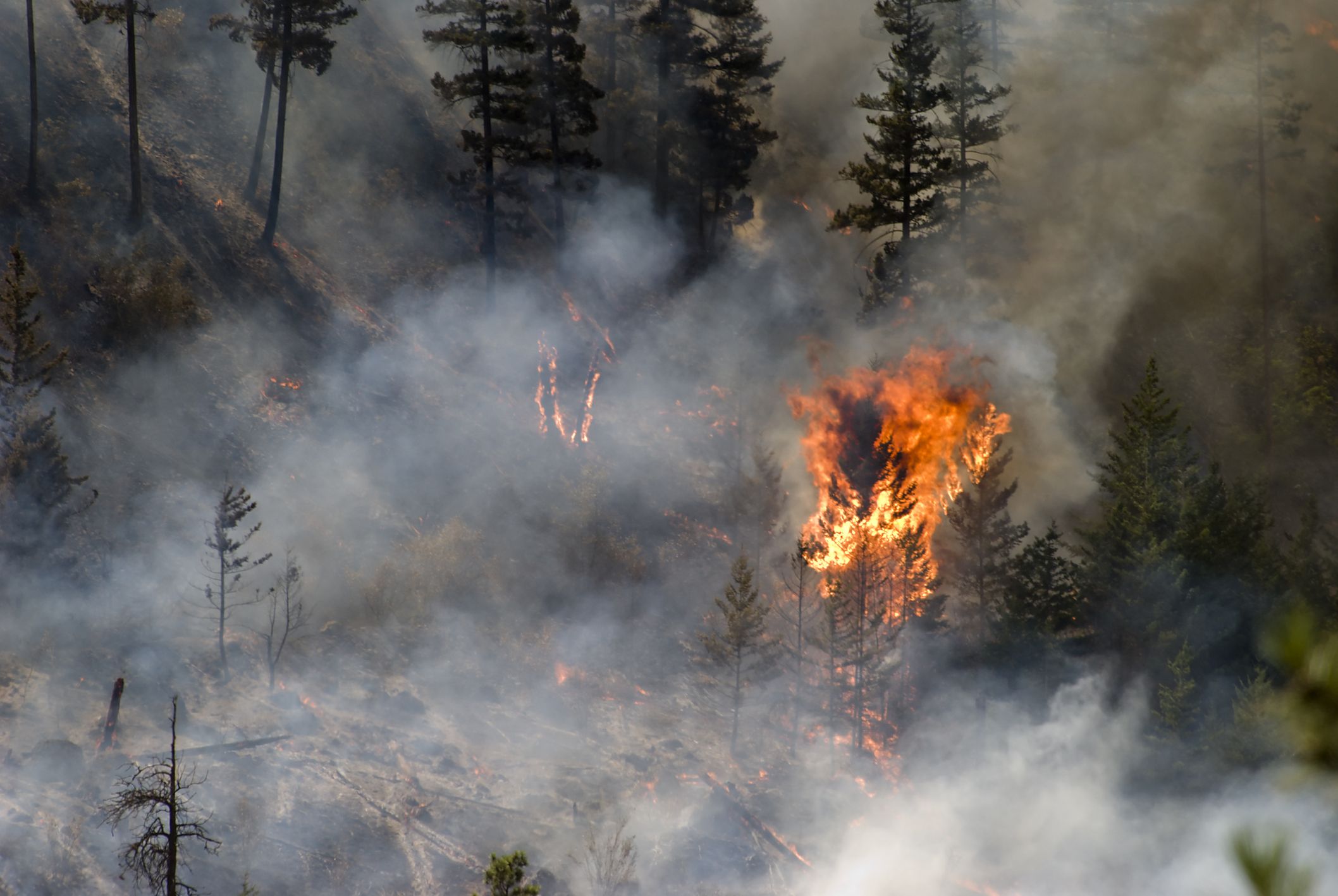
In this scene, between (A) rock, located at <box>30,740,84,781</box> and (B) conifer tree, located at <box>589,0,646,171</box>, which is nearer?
(A) rock, located at <box>30,740,84,781</box>

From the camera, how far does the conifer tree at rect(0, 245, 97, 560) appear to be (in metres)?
30.6

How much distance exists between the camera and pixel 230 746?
29078 mm

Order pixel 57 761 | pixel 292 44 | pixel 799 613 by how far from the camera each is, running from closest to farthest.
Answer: pixel 57 761 < pixel 799 613 < pixel 292 44

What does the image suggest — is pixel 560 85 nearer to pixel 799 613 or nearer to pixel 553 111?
pixel 553 111

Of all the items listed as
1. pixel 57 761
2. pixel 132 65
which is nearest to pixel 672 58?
pixel 132 65

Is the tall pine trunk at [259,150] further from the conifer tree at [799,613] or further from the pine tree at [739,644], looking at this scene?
the conifer tree at [799,613]

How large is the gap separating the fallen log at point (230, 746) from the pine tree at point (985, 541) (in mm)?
20936

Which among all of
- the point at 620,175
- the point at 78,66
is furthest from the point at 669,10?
the point at 78,66

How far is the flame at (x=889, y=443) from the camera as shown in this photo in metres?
40.4

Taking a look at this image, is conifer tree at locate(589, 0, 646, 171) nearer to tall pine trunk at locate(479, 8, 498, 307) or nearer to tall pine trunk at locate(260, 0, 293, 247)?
tall pine trunk at locate(479, 8, 498, 307)

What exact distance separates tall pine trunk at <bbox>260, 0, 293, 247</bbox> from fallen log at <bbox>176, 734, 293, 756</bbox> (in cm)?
2106

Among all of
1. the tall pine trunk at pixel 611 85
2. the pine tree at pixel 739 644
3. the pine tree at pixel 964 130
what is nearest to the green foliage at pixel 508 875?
the pine tree at pixel 739 644

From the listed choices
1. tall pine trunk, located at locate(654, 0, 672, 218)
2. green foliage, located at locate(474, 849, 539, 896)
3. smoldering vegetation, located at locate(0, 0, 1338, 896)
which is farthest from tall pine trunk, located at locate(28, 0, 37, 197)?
green foliage, located at locate(474, 849, 539, 896)

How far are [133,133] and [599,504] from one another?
68.3ft
